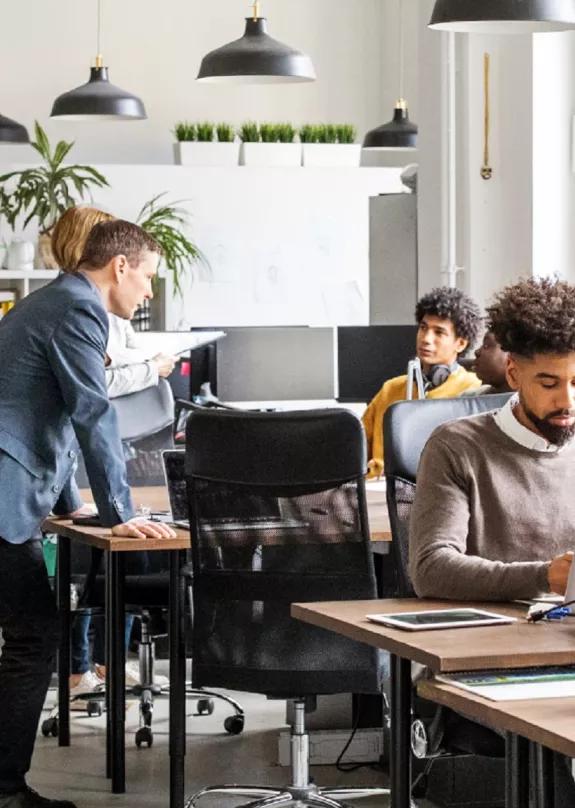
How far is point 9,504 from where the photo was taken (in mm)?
3654

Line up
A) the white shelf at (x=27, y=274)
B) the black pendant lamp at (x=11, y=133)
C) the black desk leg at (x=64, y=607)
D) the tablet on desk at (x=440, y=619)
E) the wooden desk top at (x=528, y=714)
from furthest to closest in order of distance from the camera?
the black pendant lamp at (x=11, y=133) → the white shelf at (x=27, y=274) → the black desk leg at (x=64, y=607) → the tablet on desk at (x=440, y=619) → the wooden desk top at (x=528, y=714)

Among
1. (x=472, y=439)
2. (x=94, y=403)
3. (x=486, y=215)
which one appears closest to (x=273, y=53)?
(x=486, y=215)

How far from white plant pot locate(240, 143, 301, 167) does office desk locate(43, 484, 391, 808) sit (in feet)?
21.3

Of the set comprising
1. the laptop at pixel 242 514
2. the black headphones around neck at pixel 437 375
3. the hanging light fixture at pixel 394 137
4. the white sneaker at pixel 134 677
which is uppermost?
the hanging light fixture at pixel 394 137

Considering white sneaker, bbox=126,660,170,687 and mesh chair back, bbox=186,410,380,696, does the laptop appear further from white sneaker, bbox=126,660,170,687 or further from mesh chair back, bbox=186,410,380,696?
white sneaker, bbox=126,660,170,687

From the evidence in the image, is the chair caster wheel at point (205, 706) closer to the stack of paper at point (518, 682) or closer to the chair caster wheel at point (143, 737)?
the chair caster wheel at point (143, 737)

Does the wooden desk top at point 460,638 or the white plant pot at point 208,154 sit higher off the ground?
the white plant pot at point 208,154

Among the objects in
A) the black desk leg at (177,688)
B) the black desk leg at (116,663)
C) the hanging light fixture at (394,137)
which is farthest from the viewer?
the hanging light fixture at (394,137)

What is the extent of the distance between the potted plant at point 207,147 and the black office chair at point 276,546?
764 cm

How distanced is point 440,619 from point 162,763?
234cm

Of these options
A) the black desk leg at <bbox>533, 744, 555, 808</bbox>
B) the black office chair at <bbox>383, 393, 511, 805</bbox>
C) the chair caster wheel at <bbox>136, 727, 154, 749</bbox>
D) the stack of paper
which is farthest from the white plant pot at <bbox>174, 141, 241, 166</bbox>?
the black desk leg at <bbox>533, 744, 555, 808</bbox>

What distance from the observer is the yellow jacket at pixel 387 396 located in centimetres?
531

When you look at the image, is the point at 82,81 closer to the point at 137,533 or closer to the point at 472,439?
the point at 137,533

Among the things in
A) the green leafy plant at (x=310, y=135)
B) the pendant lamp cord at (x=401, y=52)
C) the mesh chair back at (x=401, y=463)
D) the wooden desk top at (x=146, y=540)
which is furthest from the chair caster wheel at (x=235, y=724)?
the pendant lamp cord at (x=401, y=52)
